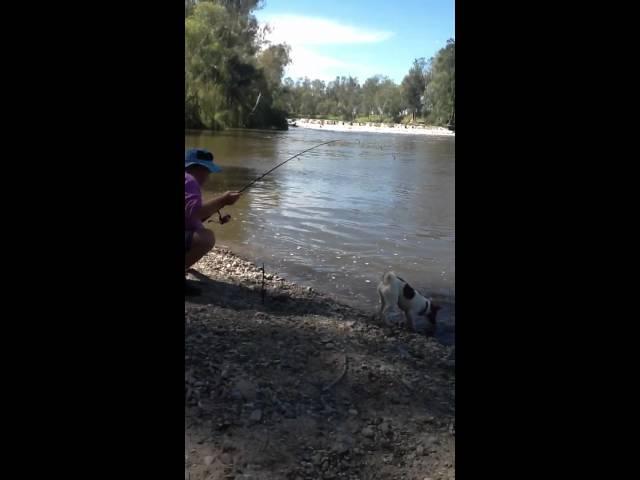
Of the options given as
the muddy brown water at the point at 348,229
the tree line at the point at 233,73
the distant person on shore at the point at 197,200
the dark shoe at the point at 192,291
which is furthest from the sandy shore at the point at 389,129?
the distant person on shore at the point at 197,200

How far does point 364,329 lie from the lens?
4.31m

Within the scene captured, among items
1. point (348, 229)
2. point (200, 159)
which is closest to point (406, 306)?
point (200, 159)

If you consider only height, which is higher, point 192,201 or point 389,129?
point 389,129

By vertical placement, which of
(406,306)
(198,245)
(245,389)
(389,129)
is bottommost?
(245,389)

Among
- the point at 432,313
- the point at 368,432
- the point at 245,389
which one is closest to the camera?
the point at 368,432

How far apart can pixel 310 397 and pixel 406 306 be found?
A: 1712 mm

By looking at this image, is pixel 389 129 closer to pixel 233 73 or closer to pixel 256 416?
pixel 233 73

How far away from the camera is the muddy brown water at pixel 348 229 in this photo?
19.7 ft

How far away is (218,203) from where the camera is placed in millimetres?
4211

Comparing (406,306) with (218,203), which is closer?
(218,203)

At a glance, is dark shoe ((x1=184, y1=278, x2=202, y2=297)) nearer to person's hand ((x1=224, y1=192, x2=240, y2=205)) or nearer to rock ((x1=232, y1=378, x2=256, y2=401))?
person's hand ((x1=224, y1=192, x2=240, y2=205))
